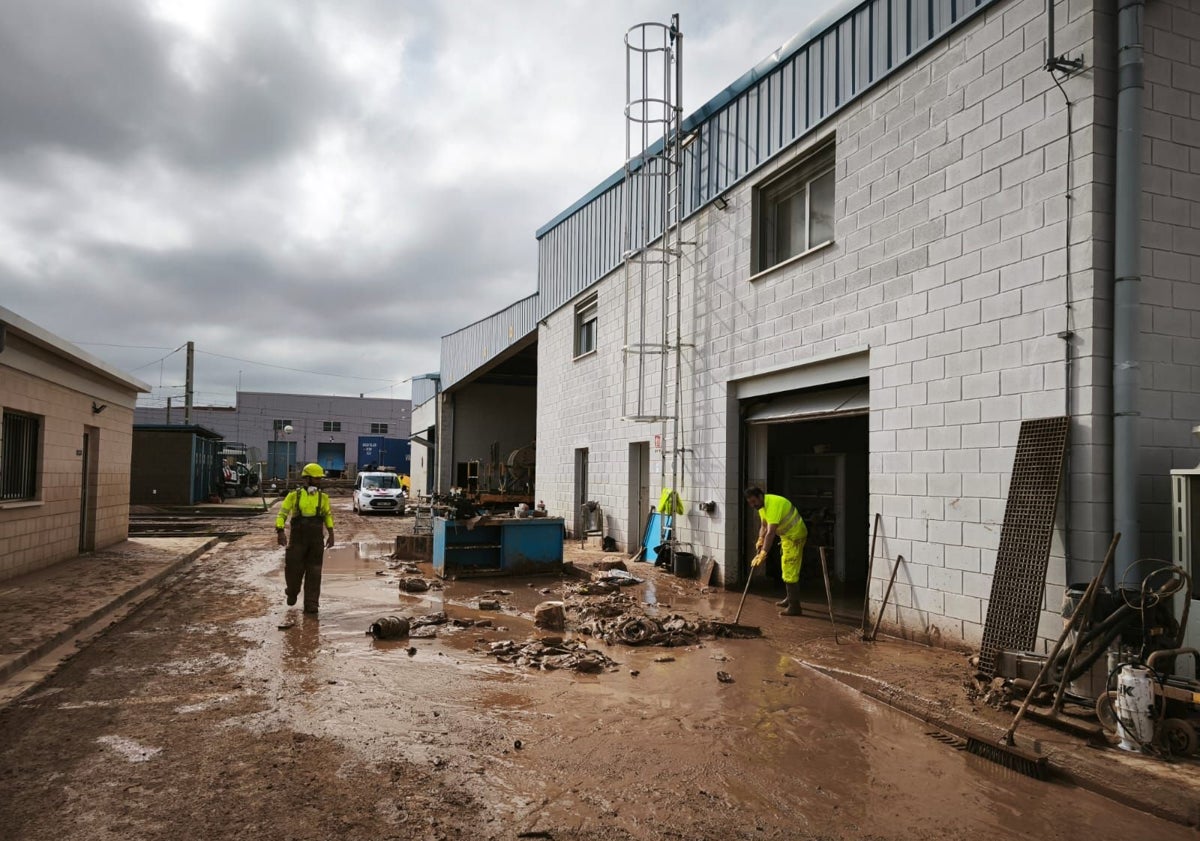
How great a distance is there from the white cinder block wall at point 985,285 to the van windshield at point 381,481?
22408mm

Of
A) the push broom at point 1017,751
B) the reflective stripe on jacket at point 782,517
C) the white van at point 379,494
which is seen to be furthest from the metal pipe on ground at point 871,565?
the white van at point 379,494

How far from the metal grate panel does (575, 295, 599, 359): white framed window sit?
472 inches

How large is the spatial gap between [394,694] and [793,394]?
7.02 meters

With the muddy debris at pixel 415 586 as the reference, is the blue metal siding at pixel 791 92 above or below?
above

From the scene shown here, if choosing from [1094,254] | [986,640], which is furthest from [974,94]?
[986,640]

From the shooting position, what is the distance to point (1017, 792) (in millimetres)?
4359

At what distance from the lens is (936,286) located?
25.7 feet

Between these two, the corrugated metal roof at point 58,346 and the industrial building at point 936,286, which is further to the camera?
the corrugated metal roof at point 58,346

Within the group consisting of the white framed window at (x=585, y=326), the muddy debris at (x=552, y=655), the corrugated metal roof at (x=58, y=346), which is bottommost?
the muddy debris at (x=552, y=655)

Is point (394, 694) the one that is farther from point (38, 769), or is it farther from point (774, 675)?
point (774, 675)

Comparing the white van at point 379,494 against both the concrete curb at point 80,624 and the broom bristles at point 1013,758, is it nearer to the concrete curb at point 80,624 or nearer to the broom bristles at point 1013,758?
the concrete curb at point 80,624

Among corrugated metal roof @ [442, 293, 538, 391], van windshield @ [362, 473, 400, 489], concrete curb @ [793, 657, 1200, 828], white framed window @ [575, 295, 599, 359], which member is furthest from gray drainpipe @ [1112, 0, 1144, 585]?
van windshield @ [362, 473, 400, 489]

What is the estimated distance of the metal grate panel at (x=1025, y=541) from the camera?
244 inches

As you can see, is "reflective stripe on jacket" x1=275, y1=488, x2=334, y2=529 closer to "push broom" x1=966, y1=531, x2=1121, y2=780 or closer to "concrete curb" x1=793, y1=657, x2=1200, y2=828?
"concrete curb" x1=793, y1=657, x2=1200, y2=828
